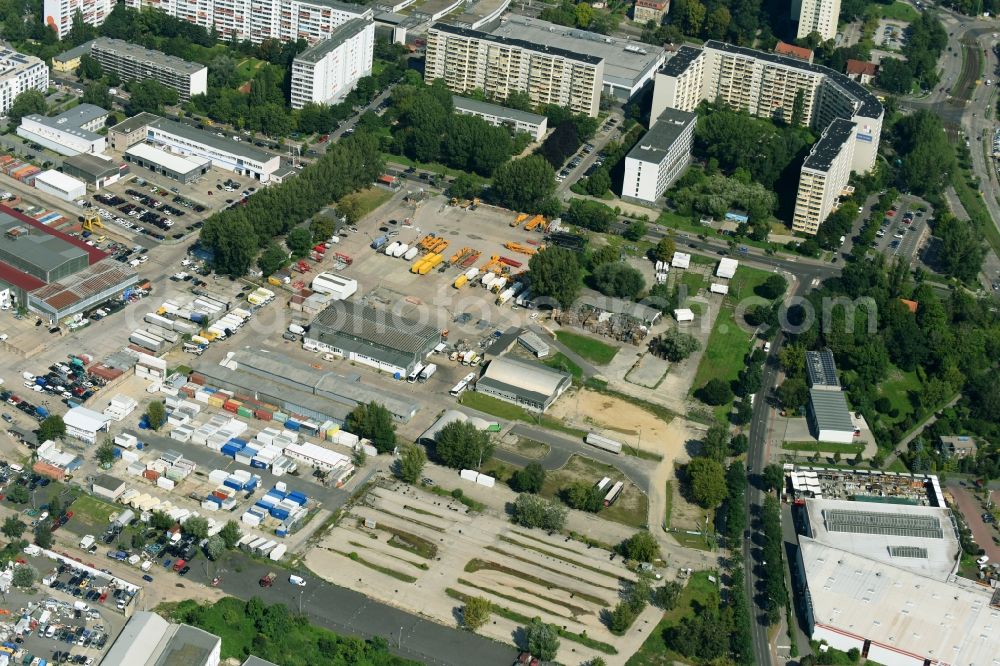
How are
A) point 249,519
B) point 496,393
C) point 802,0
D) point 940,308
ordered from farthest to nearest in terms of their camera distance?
point 802,0 < point 940,308 < point 496,393 < point 249,519

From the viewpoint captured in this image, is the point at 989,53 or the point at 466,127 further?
the point at 989,53

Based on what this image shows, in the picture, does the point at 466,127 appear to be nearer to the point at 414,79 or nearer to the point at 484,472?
the point at 414,79

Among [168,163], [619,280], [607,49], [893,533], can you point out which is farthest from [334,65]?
[893,533]

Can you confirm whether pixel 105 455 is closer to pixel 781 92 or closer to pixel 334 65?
pixel 334 65

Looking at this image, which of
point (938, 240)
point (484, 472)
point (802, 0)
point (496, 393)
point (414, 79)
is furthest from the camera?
point (802, 0)

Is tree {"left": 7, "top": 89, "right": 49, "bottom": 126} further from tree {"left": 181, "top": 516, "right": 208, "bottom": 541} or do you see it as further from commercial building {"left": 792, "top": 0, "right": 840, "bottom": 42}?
commercial building {"left": 792, "top": 0, "right": 840, "bottom": 42}

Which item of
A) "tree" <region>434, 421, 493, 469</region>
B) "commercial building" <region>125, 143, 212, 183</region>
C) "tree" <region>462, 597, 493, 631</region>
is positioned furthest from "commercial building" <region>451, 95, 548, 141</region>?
"tree" <region>462, 597, 493, 631</region>

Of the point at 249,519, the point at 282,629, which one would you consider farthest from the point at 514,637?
the point at 249,519
